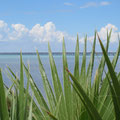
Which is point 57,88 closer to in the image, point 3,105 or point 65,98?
point 65,98

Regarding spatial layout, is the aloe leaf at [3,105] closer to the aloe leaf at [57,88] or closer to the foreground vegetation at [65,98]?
the foreground vegetation at [65,98]

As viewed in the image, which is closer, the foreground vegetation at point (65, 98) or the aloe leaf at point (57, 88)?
the foreground vegetation at point (65, 98)

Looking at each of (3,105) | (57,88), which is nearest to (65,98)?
(57,88)

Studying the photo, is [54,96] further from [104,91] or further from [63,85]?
[104,91]

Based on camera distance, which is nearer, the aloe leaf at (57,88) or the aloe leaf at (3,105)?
the aloe leaf at (3,105)

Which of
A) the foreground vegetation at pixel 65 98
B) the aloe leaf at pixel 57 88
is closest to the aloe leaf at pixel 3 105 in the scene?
the foreground vegetation at pixel 65 98

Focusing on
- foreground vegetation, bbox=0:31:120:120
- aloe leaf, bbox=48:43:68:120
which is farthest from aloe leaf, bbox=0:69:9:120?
aloe leaf, bbox=48:43:68:120

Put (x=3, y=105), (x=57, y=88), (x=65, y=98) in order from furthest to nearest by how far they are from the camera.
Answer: (x=57, y=88) < (x=65, y=98) < (x=3, y=105)

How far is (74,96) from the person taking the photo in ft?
5.28

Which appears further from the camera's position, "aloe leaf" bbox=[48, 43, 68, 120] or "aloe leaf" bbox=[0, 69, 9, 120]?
"aloe leaf" bbox=[48, 43, 68, 120]

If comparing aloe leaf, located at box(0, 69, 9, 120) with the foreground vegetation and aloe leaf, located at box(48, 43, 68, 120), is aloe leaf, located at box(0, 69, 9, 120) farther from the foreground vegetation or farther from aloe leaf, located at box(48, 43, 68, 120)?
aloe leaf, located at box(48, 43, 68, 120)

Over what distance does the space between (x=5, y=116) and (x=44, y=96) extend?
997 millimetres

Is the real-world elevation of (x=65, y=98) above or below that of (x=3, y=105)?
below

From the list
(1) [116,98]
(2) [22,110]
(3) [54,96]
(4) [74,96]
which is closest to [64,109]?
(4) [74,96]
